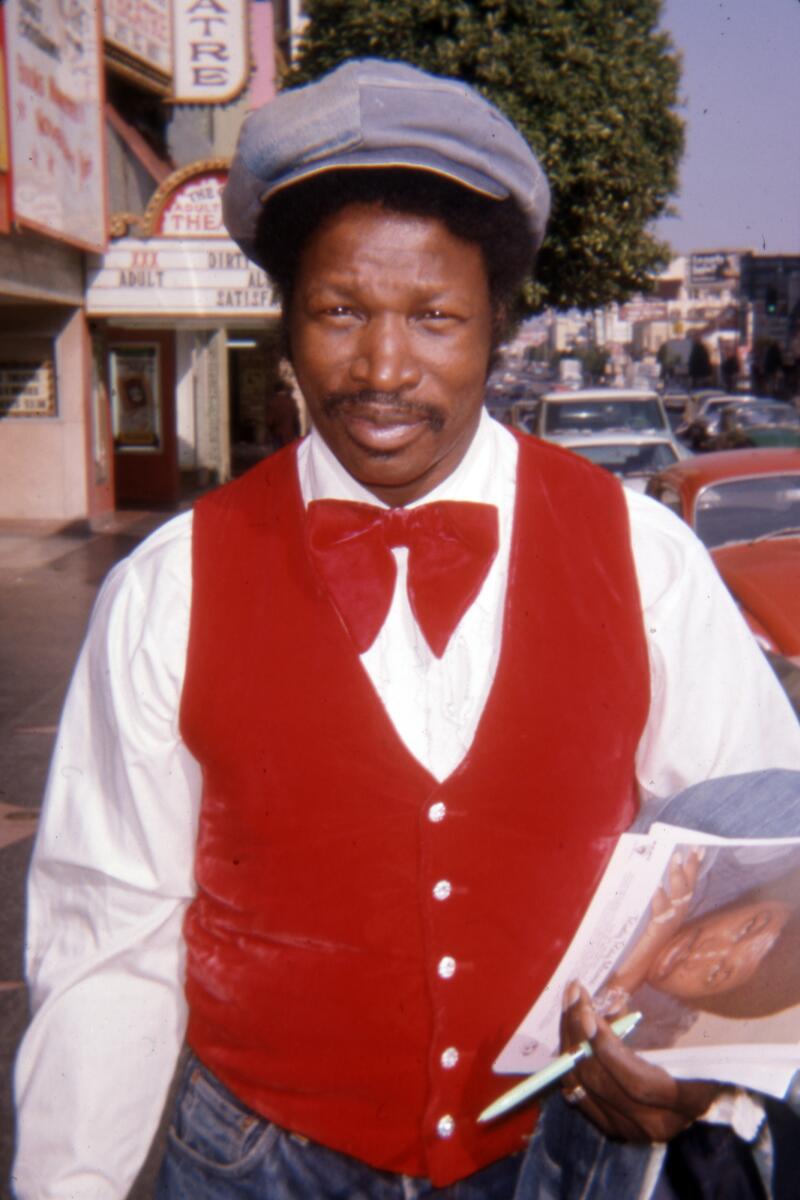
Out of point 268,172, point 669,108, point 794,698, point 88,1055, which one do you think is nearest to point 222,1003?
point 88,1055

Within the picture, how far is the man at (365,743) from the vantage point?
146 centimetres

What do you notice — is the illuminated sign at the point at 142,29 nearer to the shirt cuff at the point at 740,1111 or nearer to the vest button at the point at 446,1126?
the vest button at the point at 446,1126

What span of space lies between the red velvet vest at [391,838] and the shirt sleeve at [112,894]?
44 millimetres

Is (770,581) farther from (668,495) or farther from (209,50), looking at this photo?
(209,50)

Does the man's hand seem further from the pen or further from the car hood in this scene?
the car hood

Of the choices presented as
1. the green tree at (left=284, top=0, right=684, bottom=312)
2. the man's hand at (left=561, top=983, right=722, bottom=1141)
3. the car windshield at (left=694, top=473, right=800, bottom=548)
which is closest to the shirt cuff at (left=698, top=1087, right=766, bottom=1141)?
the man's hand at (left=561, top=983, right=722, bottom=1141)

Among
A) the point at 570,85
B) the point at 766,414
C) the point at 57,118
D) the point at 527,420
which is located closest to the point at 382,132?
the point at 57,118

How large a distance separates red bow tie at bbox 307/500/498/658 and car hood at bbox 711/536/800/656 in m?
3.74

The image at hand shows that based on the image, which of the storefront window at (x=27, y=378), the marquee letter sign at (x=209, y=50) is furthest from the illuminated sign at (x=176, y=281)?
the marquee letter sign at (x=209, y=50)

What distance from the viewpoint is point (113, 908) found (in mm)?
1529

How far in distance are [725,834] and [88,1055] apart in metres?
0.75

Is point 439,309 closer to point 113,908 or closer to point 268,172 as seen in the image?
point 268,172

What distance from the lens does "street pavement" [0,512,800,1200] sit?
12.6 feet

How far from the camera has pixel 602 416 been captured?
1288 centimetres
